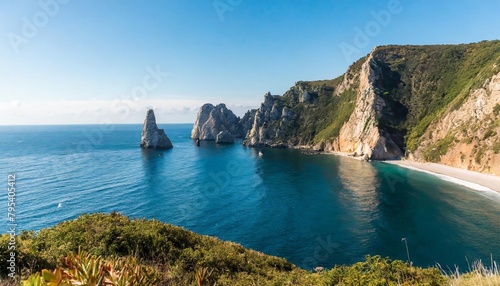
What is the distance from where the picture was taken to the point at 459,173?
81938 millimetres

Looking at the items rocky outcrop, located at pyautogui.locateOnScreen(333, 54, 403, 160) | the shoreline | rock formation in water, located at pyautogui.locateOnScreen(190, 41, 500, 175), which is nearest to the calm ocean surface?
the shoreline

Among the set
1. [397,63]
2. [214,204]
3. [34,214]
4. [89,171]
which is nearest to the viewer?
[34,214]

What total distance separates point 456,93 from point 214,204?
104184 millimetres

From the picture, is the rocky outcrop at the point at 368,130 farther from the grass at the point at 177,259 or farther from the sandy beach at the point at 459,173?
the grass at the point at 177,259

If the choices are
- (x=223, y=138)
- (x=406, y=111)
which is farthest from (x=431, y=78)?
(x=223, y=138)

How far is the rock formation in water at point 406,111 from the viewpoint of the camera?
86.8 meters

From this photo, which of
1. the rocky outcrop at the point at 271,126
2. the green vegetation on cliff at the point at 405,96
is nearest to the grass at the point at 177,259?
the green vegetation on cliff at the point at 405,96

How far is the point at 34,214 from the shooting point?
4859 centimetres

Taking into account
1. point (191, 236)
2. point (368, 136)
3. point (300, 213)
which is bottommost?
point (300, 213)

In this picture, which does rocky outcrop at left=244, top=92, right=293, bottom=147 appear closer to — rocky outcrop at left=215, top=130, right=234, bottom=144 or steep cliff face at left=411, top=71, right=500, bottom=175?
rocky outcrop at left=215, top=130, right=234, bottom=144

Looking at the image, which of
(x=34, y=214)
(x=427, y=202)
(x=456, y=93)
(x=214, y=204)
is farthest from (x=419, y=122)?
(x=34, y=214)

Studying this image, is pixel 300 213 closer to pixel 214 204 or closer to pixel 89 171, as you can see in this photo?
Answer: pixel 214 204

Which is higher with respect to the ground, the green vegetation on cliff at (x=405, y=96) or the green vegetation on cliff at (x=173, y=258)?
the green vegetation on cliff at (x=405, y=96)

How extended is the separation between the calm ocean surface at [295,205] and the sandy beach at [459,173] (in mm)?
Result: 5313
